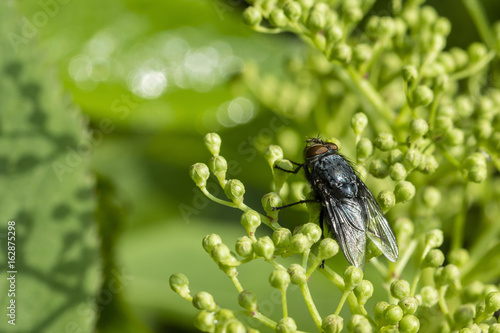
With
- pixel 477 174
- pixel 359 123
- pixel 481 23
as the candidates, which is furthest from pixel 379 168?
pixel 481 23

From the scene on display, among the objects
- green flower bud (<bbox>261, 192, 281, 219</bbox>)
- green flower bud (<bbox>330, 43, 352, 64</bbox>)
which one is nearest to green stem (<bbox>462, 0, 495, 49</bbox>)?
green flower bud (<bbox>330, 43, 352, 64</bbox>)

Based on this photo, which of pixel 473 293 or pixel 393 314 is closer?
pixel 393 314

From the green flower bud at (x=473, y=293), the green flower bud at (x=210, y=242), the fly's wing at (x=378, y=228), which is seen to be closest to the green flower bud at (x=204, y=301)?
the green flower bud at (x=210, y=242)

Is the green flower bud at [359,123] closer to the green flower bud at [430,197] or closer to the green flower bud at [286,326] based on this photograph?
the green flower bud at [430,197]

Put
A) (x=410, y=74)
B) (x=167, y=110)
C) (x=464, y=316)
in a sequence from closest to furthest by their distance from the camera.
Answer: (x=464, y=316) → (x=410, y=74) → (x=167, y=110)

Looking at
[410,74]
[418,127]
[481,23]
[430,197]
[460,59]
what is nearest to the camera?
[418,127]

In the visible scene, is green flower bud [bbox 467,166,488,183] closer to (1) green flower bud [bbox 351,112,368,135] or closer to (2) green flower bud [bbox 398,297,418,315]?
(1) green flower bud [bbox 351,112,368,135]

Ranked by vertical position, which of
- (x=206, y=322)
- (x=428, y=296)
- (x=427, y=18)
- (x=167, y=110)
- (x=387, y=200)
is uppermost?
(x=427, y=18)

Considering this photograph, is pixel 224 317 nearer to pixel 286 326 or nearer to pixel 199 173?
pixel 286 326
